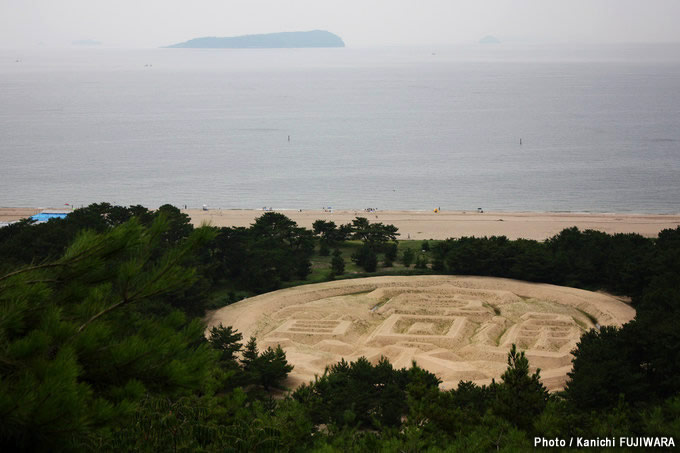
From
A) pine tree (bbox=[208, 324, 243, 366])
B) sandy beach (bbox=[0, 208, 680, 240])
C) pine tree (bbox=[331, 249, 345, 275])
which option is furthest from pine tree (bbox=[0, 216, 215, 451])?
sandy beach (bbox=[0, 208, 680, 240])

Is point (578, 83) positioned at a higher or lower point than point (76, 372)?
higher

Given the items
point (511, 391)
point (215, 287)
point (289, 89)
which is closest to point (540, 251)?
point (215, 287)

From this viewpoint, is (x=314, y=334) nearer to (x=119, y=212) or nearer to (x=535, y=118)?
(x=119, y=212)

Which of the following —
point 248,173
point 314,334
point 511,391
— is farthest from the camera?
point 248,173

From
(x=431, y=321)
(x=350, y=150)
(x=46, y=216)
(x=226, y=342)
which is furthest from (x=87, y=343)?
(x=350, y=150)

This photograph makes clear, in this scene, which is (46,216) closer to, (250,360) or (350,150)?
(250,360)

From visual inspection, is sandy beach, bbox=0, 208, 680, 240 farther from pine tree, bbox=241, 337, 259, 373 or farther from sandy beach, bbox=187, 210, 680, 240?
pine tree, bbox=241, 337, 259, 373

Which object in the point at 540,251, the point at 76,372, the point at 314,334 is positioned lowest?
the point at 314,334

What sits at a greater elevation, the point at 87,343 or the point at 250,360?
the point at 87,343
